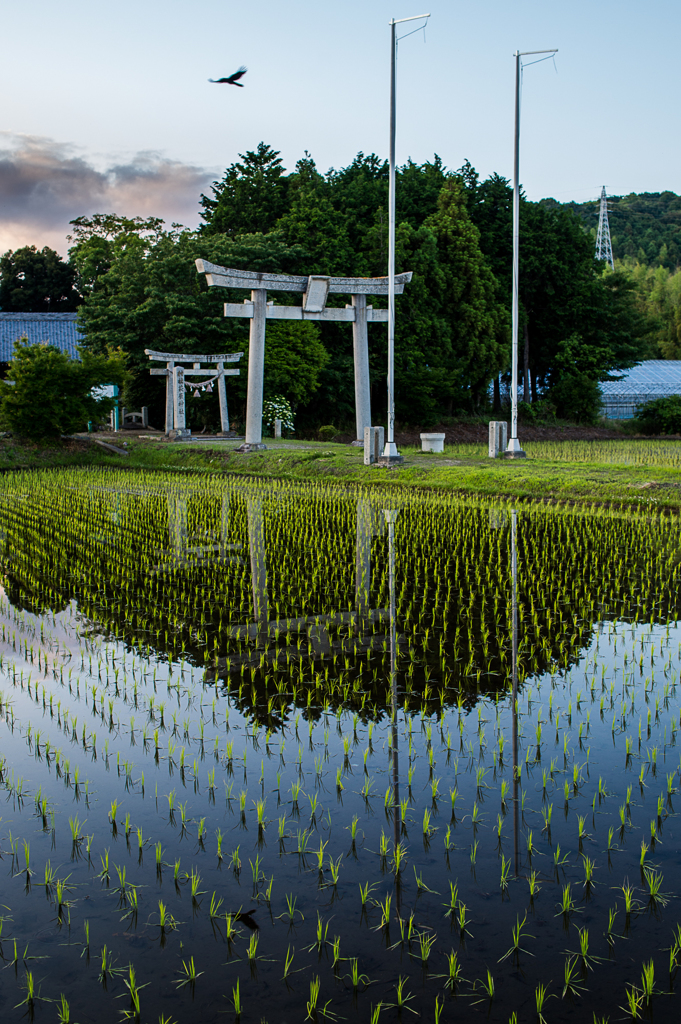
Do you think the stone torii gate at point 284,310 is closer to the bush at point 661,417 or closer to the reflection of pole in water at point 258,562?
the reflection of pole in water at point 258,562

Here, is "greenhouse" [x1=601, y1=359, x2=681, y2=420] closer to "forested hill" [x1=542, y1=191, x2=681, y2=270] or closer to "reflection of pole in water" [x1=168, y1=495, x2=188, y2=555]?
"reflection of pole in water" [x1=168, y1=495, x2=188, y2=555]

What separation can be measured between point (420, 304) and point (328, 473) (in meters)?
15.9

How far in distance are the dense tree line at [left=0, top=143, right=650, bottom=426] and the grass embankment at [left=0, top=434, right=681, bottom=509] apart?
511 cm

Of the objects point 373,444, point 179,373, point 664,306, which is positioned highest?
point 664,306

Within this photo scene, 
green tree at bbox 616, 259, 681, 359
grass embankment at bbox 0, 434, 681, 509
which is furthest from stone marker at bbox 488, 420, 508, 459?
green tree at bbox 616, 259, 681, 359

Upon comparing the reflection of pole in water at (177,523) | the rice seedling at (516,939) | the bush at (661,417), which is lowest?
the rice seedling at (516,939)

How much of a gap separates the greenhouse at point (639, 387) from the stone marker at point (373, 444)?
23.9 meters

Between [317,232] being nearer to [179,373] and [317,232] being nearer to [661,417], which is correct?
[179,373]

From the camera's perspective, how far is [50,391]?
2175 cm

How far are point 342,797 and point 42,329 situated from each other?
3591 centimetres

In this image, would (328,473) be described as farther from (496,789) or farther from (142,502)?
(496,789)

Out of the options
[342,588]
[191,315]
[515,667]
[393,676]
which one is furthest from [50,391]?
[515,667]

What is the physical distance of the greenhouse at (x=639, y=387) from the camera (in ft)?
134

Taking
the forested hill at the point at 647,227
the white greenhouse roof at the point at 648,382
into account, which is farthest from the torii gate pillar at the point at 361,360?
the forested hill at the point at 647,227
